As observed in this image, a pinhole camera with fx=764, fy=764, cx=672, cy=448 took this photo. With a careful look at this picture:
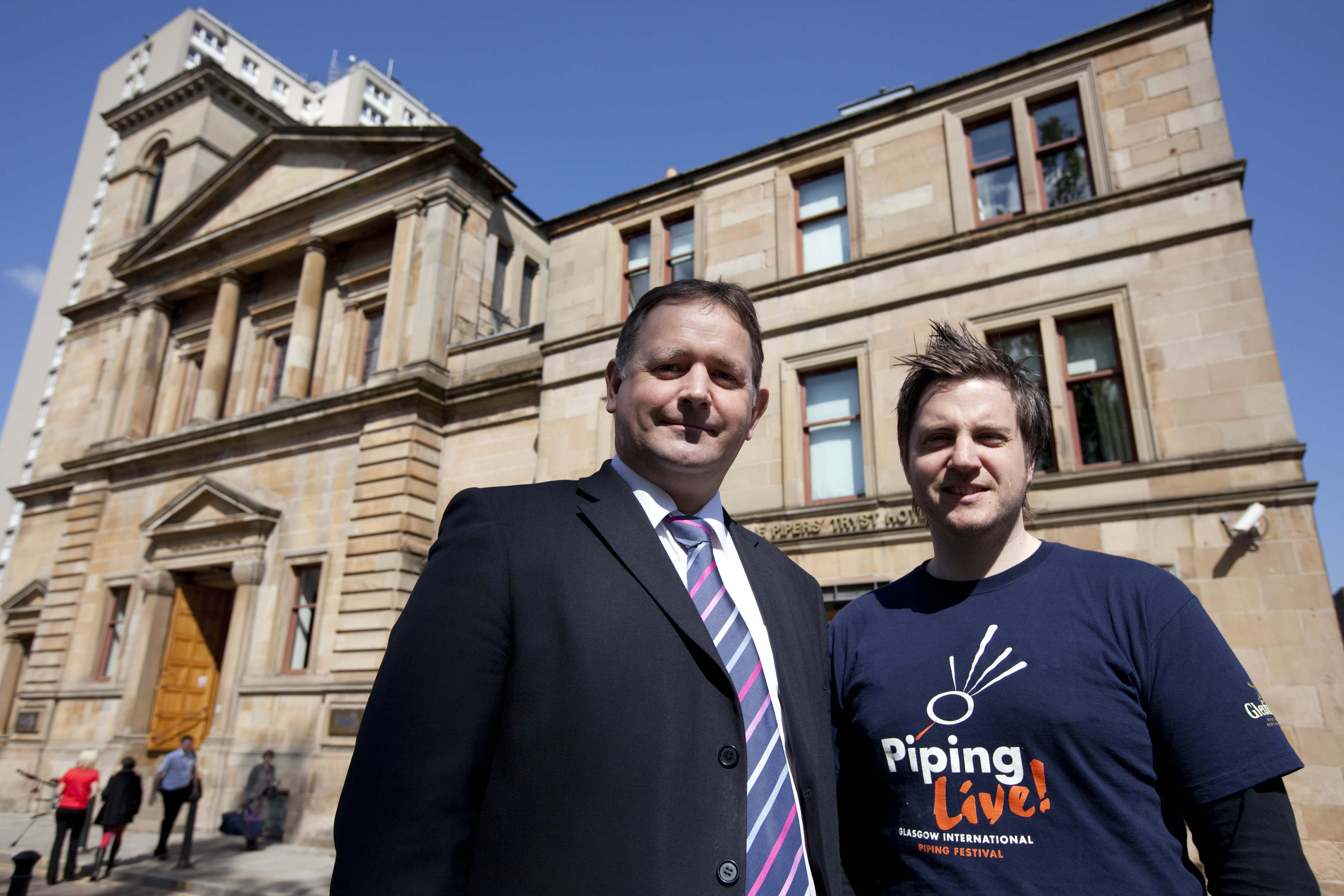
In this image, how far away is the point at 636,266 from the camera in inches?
618

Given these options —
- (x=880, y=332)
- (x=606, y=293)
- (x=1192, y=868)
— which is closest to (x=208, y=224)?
(x=606, y=293)

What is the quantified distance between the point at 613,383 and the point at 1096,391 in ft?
33.5

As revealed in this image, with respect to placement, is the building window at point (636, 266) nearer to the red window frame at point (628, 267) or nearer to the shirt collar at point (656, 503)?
the red window frame at point (628, 267)

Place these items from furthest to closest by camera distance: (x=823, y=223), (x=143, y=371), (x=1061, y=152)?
(x=143, y=371) → (x=823, y=223) → (x=1061, y=152)

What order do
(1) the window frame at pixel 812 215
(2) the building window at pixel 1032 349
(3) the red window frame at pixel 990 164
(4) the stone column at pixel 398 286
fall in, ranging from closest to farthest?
1. (2) the building window at pixel 1032 349
2. (3) the red window frame at pixel 990 164
3. (1) the window frame at pixel 812 215
4. (4) the stone column at pixel 398 286

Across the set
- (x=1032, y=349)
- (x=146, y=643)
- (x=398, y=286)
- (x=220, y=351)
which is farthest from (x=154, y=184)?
(x=1032, y=349)

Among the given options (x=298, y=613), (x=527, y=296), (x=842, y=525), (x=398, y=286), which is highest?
(x=527, y=296)

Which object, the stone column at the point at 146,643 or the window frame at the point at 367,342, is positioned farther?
the window frame at the point at 367,342

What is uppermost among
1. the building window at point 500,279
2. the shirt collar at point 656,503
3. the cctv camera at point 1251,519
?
the building window at point 500,279

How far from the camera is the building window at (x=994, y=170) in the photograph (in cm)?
1217

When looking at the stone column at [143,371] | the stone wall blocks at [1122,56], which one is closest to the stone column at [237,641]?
the stone column at [143,371]

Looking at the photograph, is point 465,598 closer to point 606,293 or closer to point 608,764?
point 608,764

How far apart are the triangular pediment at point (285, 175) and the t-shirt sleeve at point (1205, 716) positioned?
19.4 meters

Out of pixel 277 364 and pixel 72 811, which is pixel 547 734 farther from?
pixel 277 364
